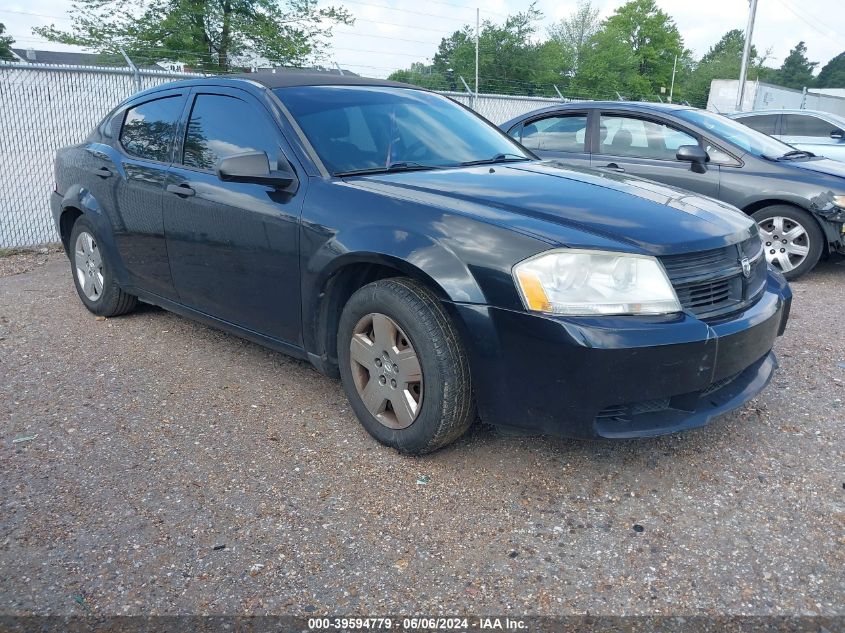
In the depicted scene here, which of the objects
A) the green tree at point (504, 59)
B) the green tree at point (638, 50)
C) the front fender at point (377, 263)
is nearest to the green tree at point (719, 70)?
the green tree at point (638, 50)

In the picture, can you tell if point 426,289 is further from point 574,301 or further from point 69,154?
point 69,154

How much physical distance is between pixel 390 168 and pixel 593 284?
4.37 feet

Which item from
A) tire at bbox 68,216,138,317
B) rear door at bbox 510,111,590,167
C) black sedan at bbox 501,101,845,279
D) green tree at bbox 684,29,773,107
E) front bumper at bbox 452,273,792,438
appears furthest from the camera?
green tree at bbox 684,29,773,107

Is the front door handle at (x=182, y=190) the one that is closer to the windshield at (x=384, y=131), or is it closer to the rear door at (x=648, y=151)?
the windshield at (x=384, y=131)

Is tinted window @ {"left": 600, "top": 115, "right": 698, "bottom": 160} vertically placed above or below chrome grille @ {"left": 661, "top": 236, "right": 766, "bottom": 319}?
above

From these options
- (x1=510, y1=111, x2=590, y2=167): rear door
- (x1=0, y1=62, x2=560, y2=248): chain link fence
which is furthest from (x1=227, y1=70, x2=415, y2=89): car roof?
(x1=0, y1=62, x2=560, y2=248): chain link fence

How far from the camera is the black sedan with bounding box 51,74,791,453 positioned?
8.61 feet

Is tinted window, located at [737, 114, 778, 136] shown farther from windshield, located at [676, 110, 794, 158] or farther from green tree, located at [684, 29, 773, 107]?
green tree, located at [684, 29, 773, 107]

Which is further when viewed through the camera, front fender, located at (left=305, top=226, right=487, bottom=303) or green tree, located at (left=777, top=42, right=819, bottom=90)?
green tree, located at (left=777, top=42, right=819, bottom=90)

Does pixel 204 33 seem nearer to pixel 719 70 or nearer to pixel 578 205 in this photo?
pixel 578 205

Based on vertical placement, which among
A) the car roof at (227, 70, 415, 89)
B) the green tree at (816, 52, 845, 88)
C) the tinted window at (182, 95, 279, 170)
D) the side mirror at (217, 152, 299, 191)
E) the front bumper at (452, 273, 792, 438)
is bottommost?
the front bumper at (452, 273, 792, 438)

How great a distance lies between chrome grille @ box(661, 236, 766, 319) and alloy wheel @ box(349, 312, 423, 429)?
1.06m

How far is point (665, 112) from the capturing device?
683cm

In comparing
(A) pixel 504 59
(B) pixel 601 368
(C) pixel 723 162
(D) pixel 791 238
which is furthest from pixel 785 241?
(A) pixel 504 59
